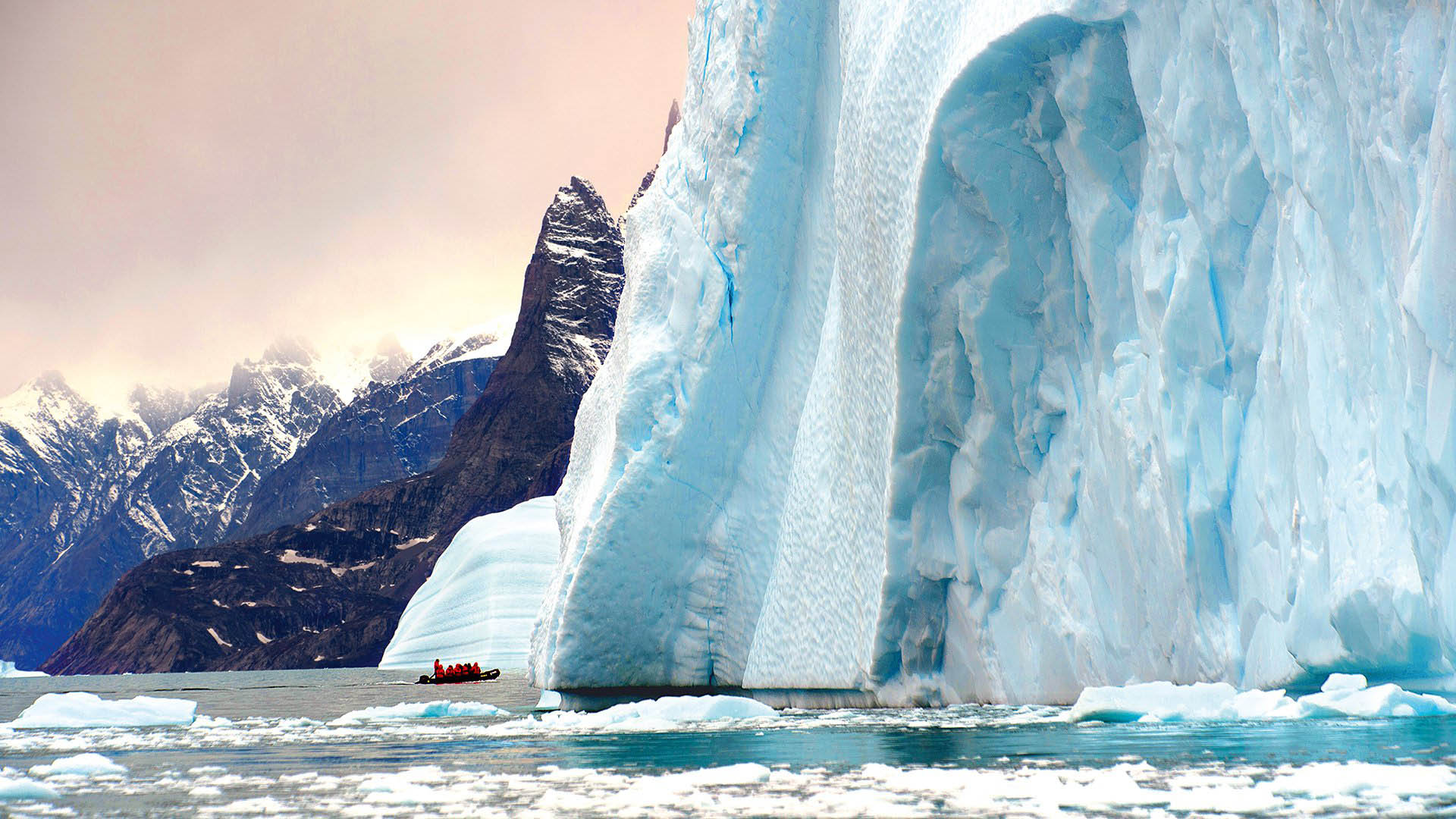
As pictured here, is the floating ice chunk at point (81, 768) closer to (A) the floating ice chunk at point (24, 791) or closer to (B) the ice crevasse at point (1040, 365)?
(A) the floating ice chunk at point (24, 791)

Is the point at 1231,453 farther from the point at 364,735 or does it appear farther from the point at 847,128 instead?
the point at 364,735

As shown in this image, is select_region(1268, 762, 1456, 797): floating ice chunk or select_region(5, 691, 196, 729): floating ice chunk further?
select_region(5, 691, 196, 729): floating ice chunk

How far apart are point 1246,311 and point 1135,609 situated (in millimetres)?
2534

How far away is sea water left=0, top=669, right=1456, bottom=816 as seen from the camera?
4449 mm

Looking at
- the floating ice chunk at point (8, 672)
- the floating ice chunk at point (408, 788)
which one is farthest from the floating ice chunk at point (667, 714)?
the floating ice chunk at point (8, 672)

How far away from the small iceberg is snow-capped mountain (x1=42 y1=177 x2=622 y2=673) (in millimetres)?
92460

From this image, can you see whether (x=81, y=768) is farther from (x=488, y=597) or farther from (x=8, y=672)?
(x=8, y=672)

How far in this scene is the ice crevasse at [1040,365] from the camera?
707cm

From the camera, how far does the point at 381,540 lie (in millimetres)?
114188

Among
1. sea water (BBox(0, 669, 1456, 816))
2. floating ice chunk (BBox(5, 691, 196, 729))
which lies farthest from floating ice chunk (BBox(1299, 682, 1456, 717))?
floating ice chunk (BBox(5, 691, 196, 729))

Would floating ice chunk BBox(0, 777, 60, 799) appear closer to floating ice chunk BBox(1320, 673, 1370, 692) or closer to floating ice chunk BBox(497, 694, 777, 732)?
floating ice chunk BBox(497, 694, 777, 732)

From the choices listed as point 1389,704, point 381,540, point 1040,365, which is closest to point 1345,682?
point 1389,704

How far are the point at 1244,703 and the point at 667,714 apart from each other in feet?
17.1

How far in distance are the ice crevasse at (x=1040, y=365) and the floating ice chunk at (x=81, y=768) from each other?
6.86m
